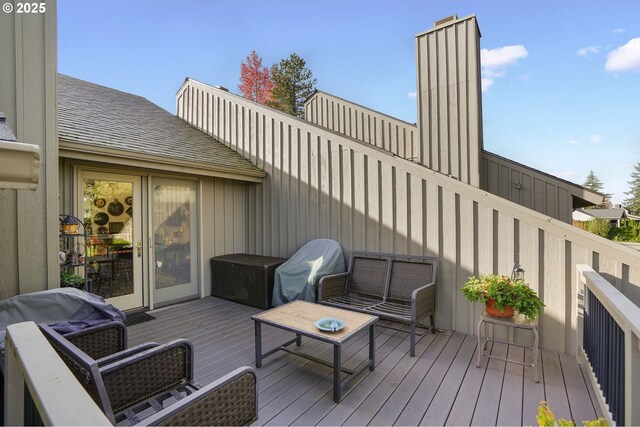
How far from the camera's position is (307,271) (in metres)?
4.56

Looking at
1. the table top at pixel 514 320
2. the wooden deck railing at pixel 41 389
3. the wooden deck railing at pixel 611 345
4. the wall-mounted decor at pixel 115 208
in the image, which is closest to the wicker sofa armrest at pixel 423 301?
the table top at pixel 514 320

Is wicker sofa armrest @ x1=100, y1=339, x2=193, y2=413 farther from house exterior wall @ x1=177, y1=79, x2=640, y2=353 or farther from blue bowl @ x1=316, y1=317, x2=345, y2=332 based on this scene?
house exterior wall @ x1=177, y1=79, x2=640, y2=353

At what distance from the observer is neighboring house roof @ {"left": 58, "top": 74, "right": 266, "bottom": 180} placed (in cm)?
404

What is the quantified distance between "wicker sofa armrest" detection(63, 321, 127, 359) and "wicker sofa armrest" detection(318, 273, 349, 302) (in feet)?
7.21

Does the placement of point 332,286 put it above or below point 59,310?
below

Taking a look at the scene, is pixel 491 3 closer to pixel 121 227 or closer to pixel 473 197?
pixel 473 197

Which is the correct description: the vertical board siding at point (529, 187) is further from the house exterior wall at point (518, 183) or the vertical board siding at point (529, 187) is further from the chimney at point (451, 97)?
the chimney at point (451, 97)

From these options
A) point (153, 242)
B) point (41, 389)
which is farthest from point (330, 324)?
point (153, 242)

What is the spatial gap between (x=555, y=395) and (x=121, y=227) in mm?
5498

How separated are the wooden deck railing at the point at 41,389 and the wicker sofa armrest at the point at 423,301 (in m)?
2.93

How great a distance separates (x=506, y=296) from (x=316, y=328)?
1815 millimetres

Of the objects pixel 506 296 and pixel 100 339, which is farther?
pixel 506 296

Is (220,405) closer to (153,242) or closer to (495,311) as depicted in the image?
(495,311)

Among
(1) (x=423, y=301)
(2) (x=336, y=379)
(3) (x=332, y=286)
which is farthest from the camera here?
(3) (x=332, y=286)
